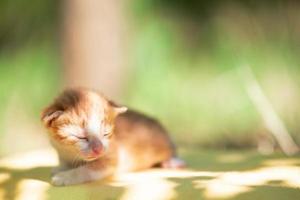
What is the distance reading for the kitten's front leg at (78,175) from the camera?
2.58 metres

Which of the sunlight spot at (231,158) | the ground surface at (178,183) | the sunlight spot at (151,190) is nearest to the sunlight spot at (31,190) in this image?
the ground surface at (178,183)

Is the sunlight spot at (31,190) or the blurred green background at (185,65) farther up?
the blurred green background at (185,65)

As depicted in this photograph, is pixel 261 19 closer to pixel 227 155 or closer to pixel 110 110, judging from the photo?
pixel 227 155

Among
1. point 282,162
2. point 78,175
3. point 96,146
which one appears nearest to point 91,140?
point 96,146

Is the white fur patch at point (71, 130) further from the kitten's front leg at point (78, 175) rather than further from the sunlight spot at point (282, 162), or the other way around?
the sunlight spot at point (282, 162)

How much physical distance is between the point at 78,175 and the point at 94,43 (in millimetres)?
1920

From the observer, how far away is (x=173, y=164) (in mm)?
3082

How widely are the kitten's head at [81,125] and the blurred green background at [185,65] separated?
173 cm

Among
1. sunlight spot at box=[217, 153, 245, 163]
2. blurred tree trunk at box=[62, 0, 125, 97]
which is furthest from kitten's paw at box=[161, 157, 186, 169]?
blurred tree trunk at box=[62, 0, 125, 97]

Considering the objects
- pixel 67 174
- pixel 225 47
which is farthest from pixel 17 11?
pixel 67 174

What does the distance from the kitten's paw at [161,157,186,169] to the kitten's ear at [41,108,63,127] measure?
0.73 metres

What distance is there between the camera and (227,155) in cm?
361

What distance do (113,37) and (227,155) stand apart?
1384 millimetres

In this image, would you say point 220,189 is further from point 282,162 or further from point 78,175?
point 282,162
